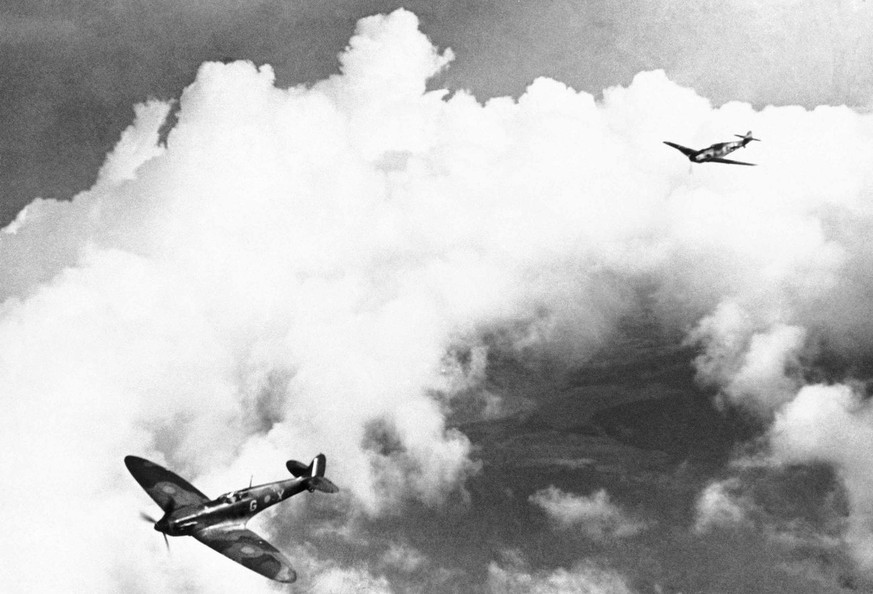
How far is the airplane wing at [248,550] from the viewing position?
77125 millimetres

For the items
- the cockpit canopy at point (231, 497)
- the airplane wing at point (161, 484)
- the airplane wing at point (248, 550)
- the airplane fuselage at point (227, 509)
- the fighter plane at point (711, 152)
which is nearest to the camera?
the airplane wing at point (248, 550)

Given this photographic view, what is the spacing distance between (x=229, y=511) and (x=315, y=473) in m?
15.7

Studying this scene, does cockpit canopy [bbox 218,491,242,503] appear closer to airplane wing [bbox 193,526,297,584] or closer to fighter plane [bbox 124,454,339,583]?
fighter plane [bbox 124,454,339,583]

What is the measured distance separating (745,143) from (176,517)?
5376 inches

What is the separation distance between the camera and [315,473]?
329ft

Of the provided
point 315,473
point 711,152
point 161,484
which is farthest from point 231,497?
point 711,152

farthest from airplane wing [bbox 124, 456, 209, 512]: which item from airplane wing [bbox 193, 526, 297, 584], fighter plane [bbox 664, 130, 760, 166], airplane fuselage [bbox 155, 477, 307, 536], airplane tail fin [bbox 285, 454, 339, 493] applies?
fighter plane [bbox 664, 130, 760, 166]

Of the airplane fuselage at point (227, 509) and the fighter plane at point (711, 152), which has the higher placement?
the fighter plane at point (711, 152)

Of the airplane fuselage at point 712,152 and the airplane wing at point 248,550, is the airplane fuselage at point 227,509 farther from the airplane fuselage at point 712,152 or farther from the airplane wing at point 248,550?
the airplane fuselage at point 712,152

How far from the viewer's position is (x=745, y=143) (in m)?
149

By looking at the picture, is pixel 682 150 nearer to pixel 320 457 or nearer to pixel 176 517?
pixel 320 457

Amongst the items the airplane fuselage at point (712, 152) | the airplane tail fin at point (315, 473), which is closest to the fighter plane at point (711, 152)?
the airplane fuselage at point (712, 152)

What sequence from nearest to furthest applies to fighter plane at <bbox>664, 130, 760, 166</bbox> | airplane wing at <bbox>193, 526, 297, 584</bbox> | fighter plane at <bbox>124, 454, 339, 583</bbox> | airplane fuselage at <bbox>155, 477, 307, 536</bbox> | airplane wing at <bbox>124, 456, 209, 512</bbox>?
airplane wing at <bbox>193, 526, 297, 584</bbox> < fighter plane at <bbox>124, 454, 339, 583</bbox> < airplane fuselage at <bbox>155, 477, 307, 536</bbox> < airplane wing at <bbox>124, 456, 209, 512</bbox> < fighter plane at <bbox>664, 130, 760, 166</bbox>

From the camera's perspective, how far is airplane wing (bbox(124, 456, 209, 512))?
307 ft
